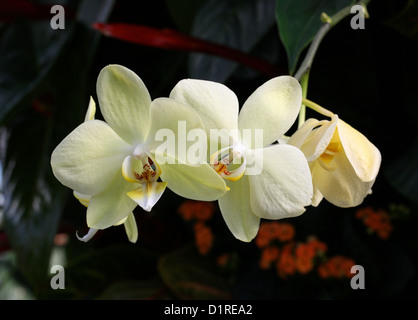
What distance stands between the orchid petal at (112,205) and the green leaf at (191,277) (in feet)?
1.30

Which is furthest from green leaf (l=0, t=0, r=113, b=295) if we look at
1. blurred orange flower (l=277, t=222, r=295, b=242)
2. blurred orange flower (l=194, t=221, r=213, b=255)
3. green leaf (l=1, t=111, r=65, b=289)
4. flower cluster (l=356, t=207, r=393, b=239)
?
flower cluster (l=356, t=207, r=393, b=239)

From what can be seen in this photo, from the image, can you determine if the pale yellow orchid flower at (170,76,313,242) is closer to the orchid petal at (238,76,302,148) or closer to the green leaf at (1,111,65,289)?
the orchid petal at (238,76,302,148)

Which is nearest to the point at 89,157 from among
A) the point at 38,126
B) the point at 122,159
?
the point at 122,159

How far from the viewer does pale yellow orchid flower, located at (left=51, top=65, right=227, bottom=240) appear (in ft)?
1.01

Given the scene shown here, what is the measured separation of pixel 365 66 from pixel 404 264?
27 centimetres

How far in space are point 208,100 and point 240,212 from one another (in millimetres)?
84

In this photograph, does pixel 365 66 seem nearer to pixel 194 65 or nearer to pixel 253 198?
pixel 194 65

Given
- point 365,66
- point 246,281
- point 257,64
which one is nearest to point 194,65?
point 257,64

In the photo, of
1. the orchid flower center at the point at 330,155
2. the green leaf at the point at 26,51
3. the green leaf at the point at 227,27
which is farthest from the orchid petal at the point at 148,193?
the green leaf at the point at 26,51

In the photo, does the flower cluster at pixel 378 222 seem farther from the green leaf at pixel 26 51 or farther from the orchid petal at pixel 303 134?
the green leaf at pixel 26 51

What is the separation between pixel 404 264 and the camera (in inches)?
25.0

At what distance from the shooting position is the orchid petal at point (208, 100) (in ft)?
1.02

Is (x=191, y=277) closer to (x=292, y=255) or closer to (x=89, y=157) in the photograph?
(x=292, y=255)

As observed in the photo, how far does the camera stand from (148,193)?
0.32m
